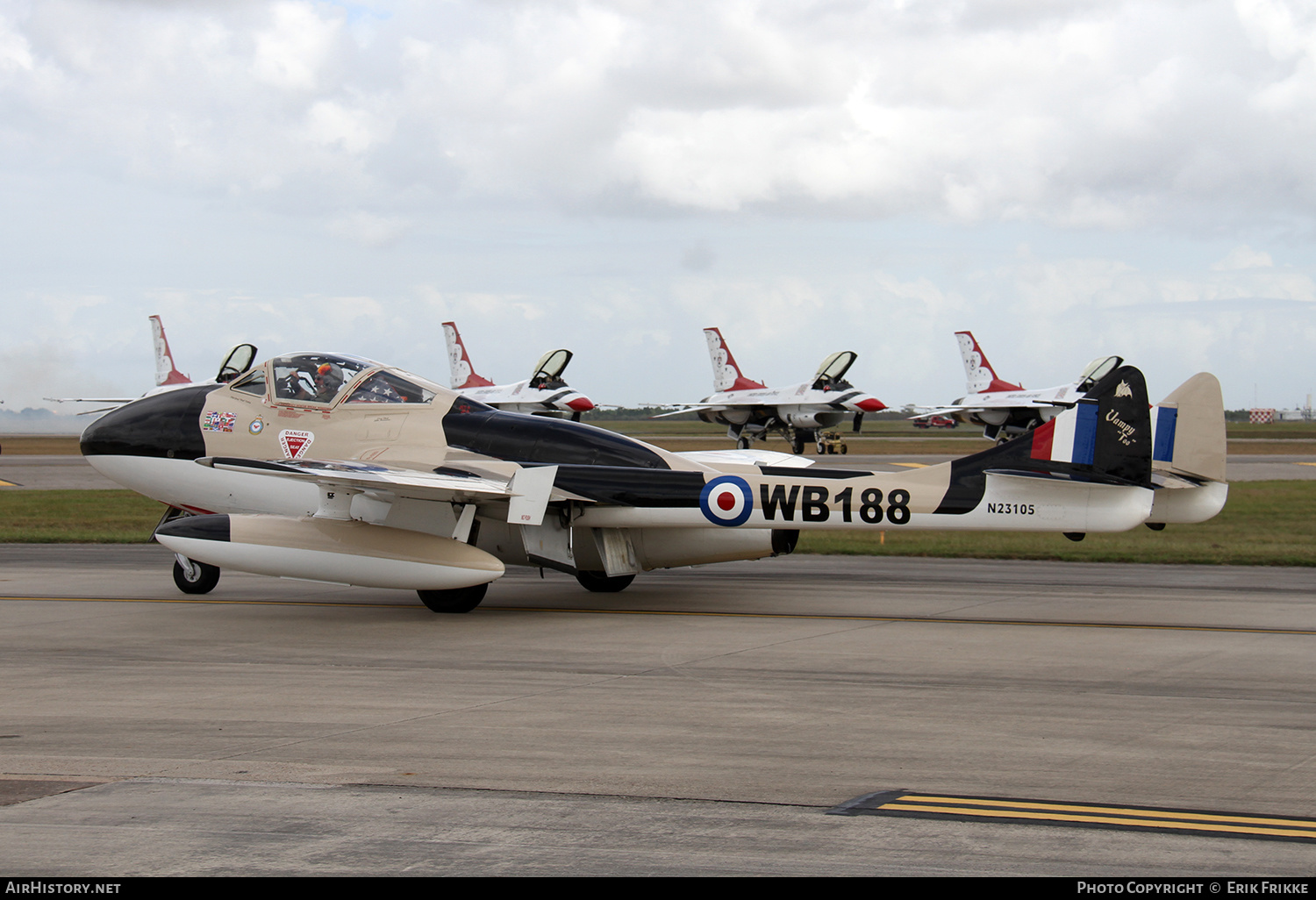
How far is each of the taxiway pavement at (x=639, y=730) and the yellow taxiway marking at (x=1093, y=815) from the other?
0.14m

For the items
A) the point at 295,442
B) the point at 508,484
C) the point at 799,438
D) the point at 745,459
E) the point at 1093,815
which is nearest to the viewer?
the point at 1093,815

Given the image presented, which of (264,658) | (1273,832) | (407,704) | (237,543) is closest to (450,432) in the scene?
(237,543)

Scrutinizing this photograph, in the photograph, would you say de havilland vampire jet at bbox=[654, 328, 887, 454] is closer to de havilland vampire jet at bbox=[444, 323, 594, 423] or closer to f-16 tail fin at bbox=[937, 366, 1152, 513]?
de havilland vampire jet at bbox=[444, 323, 594, 423]

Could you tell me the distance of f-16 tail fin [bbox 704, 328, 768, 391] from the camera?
2643 inches

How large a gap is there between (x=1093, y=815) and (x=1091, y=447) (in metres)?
7.12

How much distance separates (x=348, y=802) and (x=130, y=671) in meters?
4.73

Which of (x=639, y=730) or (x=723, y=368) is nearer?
(x=639, y=730)

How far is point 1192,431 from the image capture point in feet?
44.4

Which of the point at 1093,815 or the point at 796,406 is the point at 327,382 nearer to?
the point at 1093,815

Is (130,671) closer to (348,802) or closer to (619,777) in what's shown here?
(348,802)

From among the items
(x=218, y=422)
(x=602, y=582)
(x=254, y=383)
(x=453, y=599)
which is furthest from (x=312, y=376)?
(x=602, y=582)

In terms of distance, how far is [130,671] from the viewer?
960 centimetres

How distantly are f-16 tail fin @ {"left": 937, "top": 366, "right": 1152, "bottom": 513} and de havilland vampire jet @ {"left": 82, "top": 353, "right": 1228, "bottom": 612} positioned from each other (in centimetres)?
2

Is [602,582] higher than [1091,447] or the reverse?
the reverse
